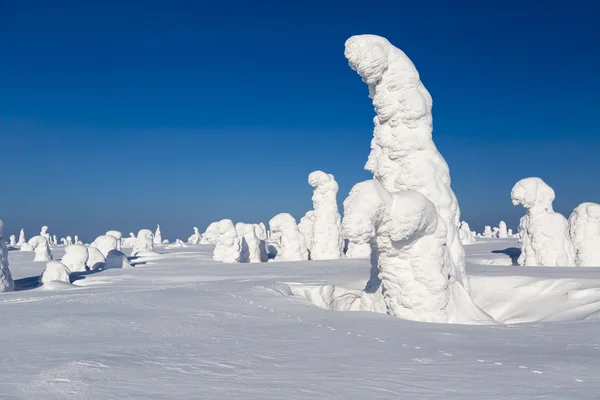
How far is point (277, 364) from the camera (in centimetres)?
517

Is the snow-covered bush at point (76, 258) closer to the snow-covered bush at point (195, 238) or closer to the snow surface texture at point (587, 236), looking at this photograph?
the snow surface texture at point (587, 236)

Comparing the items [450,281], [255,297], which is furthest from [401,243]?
[255,297]

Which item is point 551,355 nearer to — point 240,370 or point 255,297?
point 240,370

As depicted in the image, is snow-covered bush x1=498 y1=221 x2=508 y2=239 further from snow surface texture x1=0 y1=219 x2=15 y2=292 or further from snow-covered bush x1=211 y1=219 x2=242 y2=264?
snow surface texture x1=0 y1=219 x2=15 y2=292

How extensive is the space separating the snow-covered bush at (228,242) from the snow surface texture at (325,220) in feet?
11.4

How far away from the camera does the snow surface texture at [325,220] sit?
81.3ft

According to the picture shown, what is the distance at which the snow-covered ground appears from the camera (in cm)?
433

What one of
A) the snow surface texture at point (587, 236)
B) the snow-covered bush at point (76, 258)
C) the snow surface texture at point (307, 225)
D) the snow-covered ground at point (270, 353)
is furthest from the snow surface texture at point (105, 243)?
the snow surface texture at point (587, 236)

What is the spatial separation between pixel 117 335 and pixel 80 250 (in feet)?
46.5

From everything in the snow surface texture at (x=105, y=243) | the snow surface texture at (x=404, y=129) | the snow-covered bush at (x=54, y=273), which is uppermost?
the snow surface texture at (x=404, y=129)

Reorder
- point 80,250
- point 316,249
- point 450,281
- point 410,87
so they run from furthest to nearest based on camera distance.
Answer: point 316,249
point 80,250
point 410,87
point 450,281

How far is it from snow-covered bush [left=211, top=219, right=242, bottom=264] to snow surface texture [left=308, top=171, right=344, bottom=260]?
136 inches

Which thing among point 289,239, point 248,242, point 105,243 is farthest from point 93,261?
point 289,239

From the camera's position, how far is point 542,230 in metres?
17.2
